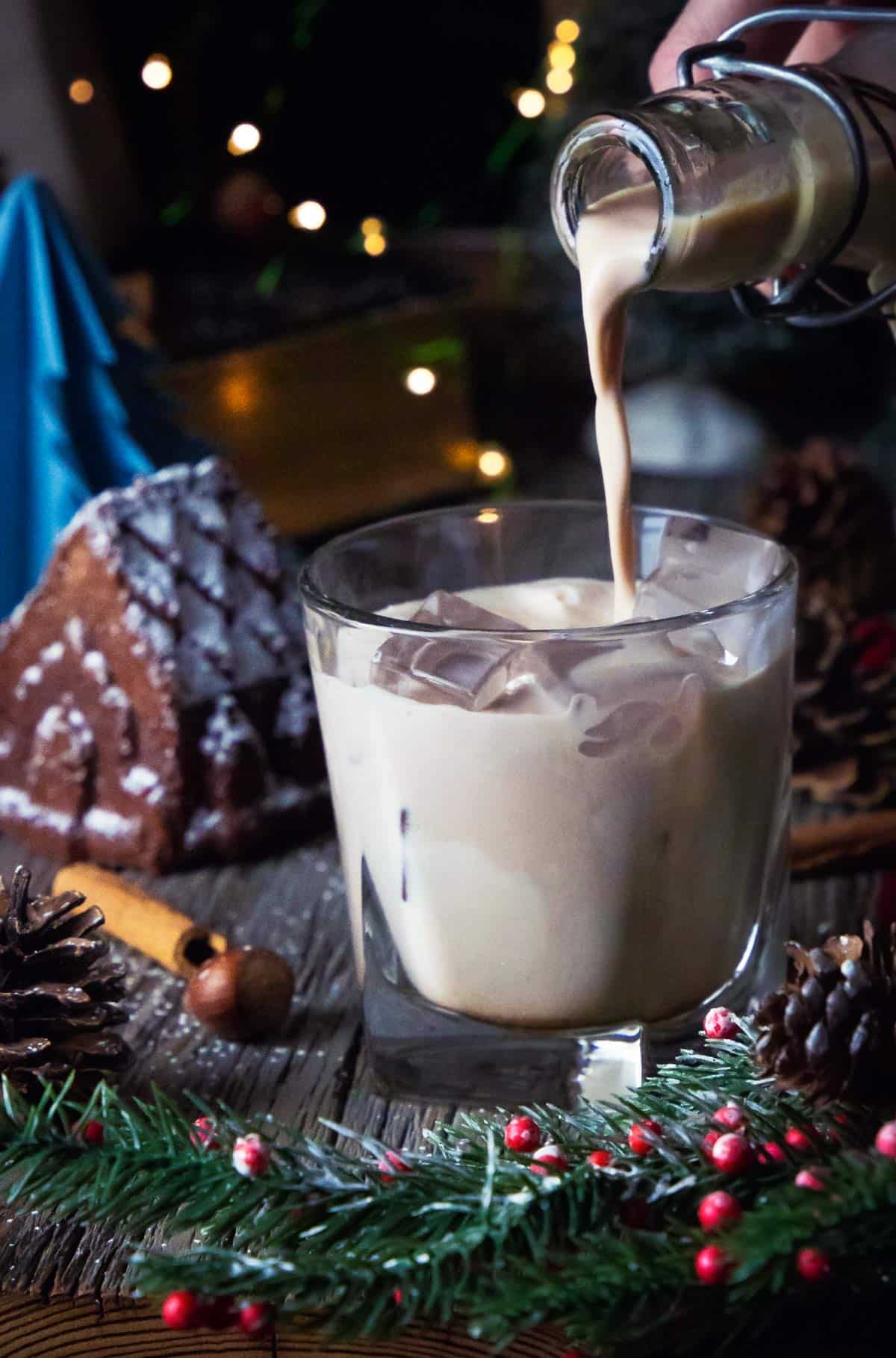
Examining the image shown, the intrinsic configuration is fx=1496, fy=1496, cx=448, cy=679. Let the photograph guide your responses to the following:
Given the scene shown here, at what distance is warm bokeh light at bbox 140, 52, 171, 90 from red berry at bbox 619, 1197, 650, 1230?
7.10 feet

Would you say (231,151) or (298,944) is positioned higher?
(231,151)

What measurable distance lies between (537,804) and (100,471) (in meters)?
0.87

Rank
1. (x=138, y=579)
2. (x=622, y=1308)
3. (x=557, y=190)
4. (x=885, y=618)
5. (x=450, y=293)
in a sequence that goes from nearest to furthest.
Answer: (x=622, y=1308) → (x=557, y=190) → (x=138, y=579) → (x=885, y=618) → (x=450, y=293)

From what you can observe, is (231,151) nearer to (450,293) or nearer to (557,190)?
(450,293)

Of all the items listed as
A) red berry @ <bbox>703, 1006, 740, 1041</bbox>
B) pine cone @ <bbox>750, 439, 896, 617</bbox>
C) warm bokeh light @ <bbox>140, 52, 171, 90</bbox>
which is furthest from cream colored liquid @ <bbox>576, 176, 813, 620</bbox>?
warm bokeh light @ <bbox>140, 52, 171, 90</bbox>

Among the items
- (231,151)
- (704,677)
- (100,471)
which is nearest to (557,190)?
(704,677)

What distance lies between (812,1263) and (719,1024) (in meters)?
0.23

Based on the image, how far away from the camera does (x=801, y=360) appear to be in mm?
2453

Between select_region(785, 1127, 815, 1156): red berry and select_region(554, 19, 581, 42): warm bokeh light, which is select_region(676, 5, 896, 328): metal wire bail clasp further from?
select_region(554, 19, 581, 42): warm bokeh light

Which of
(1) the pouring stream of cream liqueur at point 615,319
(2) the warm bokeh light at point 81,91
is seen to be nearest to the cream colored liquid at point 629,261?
(1) the pouring stream of cream liqueur at point 615,319

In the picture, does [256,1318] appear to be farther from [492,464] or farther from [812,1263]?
[492,464]

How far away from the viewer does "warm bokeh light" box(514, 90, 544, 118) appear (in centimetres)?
240

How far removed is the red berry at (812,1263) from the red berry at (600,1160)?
12 cm

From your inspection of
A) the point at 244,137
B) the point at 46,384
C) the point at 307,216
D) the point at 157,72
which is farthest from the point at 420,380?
the point at 46,384
